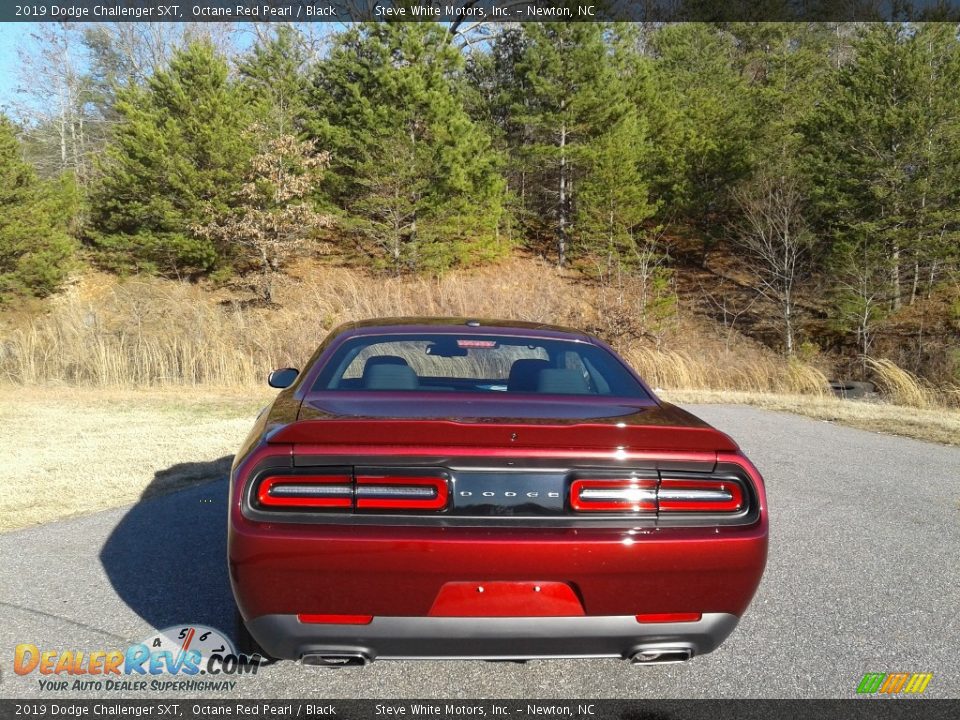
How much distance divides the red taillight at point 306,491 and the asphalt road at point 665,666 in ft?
2.65

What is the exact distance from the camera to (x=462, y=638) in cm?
218

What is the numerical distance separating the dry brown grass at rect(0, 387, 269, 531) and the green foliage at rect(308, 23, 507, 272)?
17.9m

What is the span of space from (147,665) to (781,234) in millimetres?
30538

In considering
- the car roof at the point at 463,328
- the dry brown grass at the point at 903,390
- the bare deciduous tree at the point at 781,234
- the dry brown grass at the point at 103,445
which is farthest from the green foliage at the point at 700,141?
the car roof at the point at 463,328

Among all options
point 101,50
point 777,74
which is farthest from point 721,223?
point 101,50

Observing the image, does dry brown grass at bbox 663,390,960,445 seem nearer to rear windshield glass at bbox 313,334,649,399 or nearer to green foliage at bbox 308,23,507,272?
rear windshield glass at bbox 313,334,649,399

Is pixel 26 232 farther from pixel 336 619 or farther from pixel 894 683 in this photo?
pixel 894 683

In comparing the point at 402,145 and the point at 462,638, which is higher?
the point at 402,145

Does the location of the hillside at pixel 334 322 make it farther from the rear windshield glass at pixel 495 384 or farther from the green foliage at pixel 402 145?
the rear windshield glass at pixel 495 384

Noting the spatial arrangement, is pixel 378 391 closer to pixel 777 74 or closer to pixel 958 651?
pixel 958 651

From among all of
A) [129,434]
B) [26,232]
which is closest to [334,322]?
[129,434]

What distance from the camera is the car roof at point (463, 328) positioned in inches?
142

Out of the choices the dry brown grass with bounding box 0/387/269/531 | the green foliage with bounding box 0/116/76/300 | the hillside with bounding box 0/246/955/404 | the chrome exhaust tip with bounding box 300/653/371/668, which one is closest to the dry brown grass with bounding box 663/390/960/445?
the hillside with bounding box 0/246/955/404

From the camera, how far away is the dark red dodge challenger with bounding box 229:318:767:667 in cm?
217
